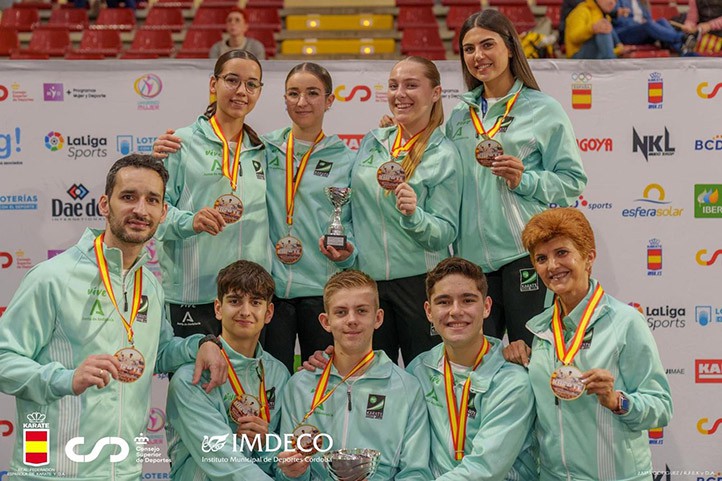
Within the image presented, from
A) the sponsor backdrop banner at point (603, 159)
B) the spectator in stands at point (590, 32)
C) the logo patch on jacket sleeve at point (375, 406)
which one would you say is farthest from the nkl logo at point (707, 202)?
the logo patch on jacket sleeve at point (375, 406)

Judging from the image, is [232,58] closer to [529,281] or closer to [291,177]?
[291,177]

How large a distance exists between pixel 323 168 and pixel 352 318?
879 mm

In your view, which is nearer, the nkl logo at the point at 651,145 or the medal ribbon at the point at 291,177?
the medal ribbon at the point at 291,177

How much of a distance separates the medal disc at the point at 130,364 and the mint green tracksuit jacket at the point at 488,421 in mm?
1210

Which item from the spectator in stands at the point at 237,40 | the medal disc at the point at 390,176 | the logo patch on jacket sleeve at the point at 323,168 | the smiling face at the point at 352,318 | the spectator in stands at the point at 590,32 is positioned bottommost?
the smiling face at the point at 352,318

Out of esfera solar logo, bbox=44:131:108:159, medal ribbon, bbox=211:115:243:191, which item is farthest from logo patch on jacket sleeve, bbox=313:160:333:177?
esfera solar logo, bbox=44:131:108:159

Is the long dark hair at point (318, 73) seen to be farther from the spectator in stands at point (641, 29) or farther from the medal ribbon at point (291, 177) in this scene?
the spectator in stands at point (641, 29)

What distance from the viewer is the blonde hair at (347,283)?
12.8ft

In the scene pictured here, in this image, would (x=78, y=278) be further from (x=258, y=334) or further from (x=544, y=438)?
(x=544, y=438)

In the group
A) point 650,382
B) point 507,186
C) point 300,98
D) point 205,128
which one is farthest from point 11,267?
point 650,382

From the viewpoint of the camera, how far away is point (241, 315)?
394 centimetres

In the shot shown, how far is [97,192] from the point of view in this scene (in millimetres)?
5668

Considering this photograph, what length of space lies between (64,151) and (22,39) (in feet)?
20.8

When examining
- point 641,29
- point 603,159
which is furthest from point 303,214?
point 641,29
